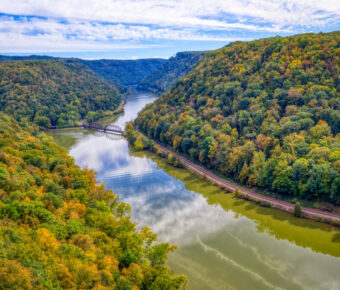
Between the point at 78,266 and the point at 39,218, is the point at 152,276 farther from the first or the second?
the point at 39,218

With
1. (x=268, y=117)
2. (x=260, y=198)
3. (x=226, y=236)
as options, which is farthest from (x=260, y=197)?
(x=268, y=117)

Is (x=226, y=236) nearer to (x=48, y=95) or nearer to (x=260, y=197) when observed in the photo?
(x=260, y=197)

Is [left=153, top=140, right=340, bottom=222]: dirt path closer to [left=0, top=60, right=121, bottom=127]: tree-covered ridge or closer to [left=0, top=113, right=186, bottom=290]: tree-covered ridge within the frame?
[left=0, top=113, right=186, bottom=290]: tree-covered ridge

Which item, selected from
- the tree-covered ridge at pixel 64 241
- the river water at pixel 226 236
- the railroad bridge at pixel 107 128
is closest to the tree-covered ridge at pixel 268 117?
the river water at pixel 226 236

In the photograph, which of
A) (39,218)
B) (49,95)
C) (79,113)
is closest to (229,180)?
(39,218)

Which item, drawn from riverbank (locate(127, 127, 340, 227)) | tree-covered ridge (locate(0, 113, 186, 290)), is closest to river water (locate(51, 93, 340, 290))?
riverbank (locate(127, 127, 340, 227))

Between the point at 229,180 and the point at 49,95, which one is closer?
the point at 229,180
